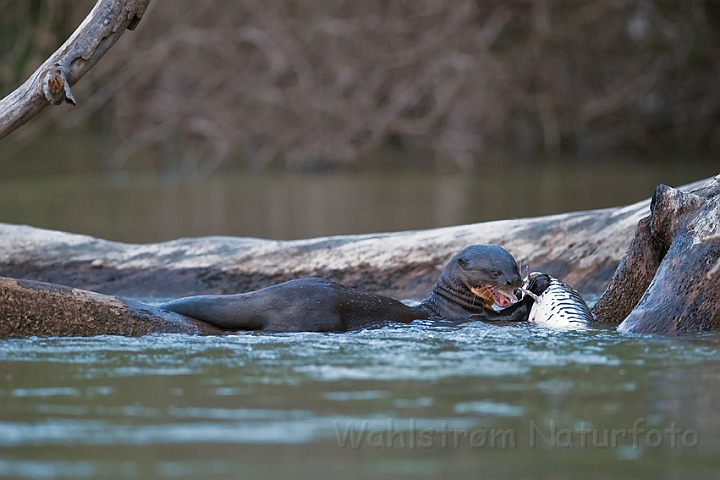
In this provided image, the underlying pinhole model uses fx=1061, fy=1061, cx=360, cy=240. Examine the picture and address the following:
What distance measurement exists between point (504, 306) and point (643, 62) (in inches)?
509

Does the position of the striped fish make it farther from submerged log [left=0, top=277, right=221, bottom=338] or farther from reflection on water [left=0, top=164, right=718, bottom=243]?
reflection on water [left=0, top=164, right=718, bottom=243]

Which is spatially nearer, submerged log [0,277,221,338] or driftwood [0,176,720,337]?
submerged log [0,277,221,338]

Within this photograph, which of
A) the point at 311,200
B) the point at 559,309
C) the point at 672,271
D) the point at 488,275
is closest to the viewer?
the point at 672,271

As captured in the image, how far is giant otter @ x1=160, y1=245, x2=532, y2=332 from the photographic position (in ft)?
13.2

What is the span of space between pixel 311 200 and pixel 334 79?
158 inches

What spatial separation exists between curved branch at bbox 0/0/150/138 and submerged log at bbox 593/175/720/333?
7.30ft

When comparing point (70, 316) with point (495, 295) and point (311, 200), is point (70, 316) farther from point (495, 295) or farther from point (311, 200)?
point (311, 200)

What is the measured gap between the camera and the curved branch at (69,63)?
4.20 meters

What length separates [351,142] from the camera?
1505 centimetres

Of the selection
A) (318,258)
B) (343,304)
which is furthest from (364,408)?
(318,258)

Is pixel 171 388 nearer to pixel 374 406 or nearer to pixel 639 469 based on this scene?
pixel 374 406

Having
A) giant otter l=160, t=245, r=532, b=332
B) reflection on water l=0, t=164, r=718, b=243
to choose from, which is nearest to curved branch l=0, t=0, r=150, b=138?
giant otter l=160, t=245, r=532, b=332

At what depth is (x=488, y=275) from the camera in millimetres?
4461

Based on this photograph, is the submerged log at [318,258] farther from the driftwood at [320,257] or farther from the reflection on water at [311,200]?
the reflection on water at [311,200]
